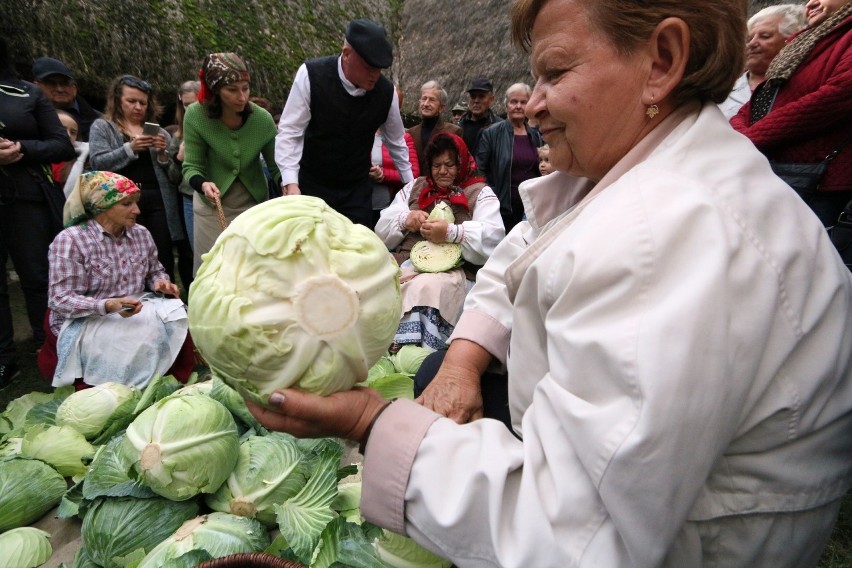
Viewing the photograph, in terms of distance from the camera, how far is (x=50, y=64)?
16.2 feet

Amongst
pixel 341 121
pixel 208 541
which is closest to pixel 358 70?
pixel 341 121

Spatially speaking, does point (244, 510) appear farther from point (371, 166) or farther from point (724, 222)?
point (371, 166)

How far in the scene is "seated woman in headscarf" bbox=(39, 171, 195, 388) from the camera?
3428 millimetres

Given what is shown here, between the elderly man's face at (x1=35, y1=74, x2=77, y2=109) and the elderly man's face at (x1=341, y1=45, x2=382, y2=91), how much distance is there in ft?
9.93

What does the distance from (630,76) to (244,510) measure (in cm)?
207

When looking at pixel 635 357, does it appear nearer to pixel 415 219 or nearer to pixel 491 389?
pixel 491 389

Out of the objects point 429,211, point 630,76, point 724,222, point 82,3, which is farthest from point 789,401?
point 82,3

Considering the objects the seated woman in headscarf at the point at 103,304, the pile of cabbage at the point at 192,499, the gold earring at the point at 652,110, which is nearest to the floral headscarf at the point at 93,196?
the seated woman in headscarf at the point at 103,304

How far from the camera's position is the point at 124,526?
2021mm

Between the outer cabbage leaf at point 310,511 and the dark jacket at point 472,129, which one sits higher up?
the dark jacket at point 472,129

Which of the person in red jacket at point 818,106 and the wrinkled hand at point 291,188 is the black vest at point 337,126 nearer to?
the wrinkled hand at point 291,188

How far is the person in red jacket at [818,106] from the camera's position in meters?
2.58

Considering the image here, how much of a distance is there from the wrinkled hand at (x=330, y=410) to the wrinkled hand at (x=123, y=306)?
272cm

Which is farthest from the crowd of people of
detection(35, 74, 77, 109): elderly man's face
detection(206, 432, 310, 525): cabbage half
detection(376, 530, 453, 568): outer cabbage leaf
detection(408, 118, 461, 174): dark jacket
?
detection(35, 74, 77, 109): elderly man's face
